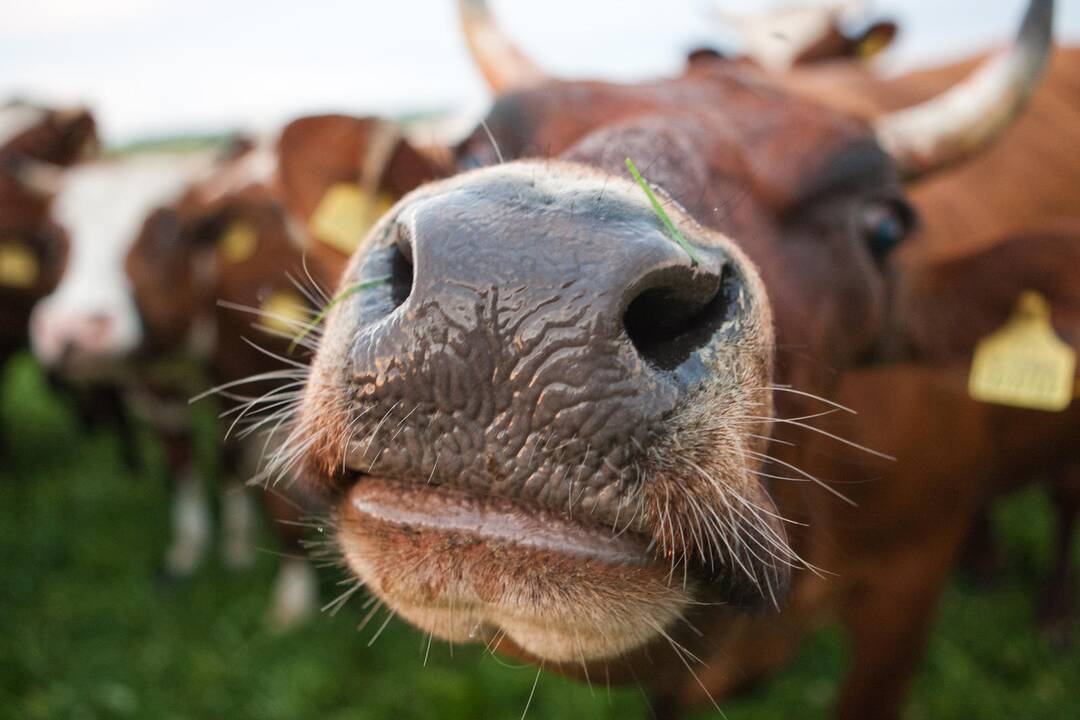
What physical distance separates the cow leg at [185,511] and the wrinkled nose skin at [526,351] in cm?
471

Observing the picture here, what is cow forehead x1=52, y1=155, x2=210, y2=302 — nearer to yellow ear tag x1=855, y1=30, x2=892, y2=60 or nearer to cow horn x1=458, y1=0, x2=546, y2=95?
cow horn x1=458, y1=0, x2=546, y2=95

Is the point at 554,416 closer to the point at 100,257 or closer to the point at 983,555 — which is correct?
the point at 100,257

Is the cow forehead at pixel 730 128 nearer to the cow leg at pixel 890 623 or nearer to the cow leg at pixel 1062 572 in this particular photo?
the cow leg at pixel 890 623

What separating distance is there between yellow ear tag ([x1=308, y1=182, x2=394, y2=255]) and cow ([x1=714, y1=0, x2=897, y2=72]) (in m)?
2.75

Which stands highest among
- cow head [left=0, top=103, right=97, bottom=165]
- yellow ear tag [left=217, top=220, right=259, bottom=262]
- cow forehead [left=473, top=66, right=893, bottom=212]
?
cow forehead [left=473, top=66, right=893, bottom=212]

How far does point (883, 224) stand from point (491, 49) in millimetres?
1599

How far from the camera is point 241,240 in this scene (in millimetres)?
5008

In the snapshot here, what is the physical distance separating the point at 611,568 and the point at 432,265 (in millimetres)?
560

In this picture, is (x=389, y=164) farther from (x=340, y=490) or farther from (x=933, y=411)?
(x=933, y=411)

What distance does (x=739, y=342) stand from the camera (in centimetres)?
148

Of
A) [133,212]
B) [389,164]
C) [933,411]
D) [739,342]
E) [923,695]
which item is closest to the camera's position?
[739,342]

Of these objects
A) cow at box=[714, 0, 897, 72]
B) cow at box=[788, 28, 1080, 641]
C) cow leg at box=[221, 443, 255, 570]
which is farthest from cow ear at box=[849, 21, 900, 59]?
cow leg at box=[221, 443, 255, 570]

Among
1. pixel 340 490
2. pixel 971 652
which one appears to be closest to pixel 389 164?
pixel 340 490

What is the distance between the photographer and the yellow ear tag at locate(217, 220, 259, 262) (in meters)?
5.01
